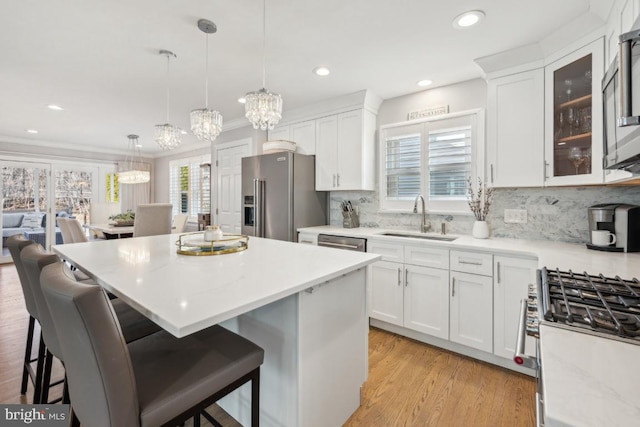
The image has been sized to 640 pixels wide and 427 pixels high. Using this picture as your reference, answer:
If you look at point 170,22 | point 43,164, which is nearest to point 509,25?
point 170,22

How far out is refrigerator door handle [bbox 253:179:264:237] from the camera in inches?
140

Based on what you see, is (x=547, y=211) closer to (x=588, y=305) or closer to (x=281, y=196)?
(x=588, y=305)

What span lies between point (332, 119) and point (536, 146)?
2.06 meters

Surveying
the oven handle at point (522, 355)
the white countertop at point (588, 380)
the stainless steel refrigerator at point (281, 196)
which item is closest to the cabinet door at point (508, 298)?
the oven handle at point (522, 355)

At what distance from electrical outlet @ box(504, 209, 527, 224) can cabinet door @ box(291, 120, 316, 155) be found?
2209mm

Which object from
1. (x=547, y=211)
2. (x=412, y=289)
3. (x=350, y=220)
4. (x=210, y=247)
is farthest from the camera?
(x=350, y=220)

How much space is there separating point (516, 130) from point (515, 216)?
30.6 inches

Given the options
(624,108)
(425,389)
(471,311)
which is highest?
(624,108)

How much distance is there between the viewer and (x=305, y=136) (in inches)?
146

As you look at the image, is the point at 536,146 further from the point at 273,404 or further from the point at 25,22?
the point at 25,22

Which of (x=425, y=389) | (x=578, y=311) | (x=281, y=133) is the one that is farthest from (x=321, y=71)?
(x=425, y=389)

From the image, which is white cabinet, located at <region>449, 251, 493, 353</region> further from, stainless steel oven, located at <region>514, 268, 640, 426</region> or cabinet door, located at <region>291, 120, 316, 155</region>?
cabinet door, located at <region>291, 120, 316, 155</region>

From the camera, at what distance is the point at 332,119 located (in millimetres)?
3457

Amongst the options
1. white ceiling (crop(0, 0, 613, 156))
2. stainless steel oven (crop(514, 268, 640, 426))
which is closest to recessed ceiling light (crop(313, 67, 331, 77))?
white ceiling (crop(0, 0, 613, 156))
